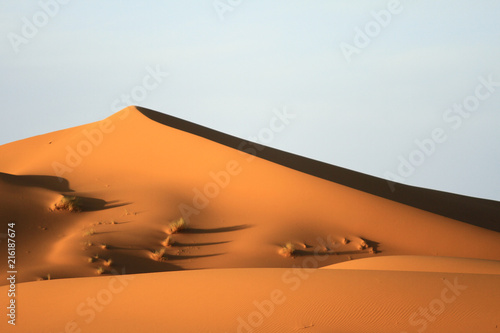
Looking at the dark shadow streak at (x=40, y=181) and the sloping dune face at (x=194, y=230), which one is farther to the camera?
the dark shadow streak at (x=40, y=181)

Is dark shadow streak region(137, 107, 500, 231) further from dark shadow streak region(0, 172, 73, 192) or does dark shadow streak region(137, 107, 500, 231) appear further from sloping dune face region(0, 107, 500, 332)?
dark shadow streak region(0, 172, 73, 192)

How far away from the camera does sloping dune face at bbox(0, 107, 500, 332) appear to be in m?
10.6

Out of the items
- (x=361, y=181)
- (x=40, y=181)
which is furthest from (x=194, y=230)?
(x=361, y=181)

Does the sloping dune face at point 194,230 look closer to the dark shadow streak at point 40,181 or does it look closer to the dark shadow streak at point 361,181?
the dark shadow streak at point 40,181

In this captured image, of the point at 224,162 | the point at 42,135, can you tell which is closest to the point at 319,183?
the point at 224,162

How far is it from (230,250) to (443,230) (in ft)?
24.2

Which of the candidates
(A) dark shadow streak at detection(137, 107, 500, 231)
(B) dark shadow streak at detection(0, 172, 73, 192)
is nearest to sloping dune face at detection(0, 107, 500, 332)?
(B) dark shadow streak at detection(0, 172, 73, 192)

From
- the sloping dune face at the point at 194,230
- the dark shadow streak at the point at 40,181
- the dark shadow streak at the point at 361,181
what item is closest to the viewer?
the sloping dune face at the point at 194,230

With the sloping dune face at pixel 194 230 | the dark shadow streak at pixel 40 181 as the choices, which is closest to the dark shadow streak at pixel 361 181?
the sloping dune face at pixel 194 230

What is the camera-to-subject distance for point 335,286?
10.5m

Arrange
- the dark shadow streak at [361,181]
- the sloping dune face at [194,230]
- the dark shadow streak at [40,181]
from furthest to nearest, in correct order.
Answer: the dark shadow streak at [361,181]
the dark shadow streak at [40,181]
the sloping dune face at [194,230]

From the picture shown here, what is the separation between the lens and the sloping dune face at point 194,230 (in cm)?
1057

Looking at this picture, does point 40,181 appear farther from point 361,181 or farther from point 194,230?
point 361,181

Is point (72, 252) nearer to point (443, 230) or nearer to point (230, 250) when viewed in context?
point (230, 250)
